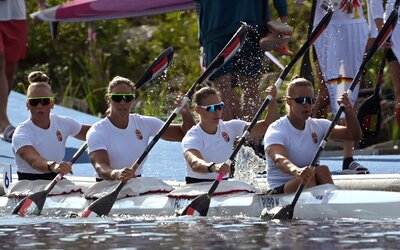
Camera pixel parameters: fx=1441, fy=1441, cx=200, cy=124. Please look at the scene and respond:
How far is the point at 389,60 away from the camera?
38.4ft

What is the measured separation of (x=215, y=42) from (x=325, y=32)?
87 centimetres

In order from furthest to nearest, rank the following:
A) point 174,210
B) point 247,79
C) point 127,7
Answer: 1. point 127,7
2. point 247,79
3. point 174,210

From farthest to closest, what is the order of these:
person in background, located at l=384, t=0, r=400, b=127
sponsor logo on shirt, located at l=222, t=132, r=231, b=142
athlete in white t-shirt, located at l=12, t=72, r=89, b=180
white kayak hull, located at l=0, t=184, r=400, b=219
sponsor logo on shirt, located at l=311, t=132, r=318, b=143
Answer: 1. person in background, located at l=384, t=0, r=400, b=127
2. athlete in white t-shirt, located at l=12, t=72, r=89, b=180
3. sponsor logo on shirt, located at l=222, t=132, r=231, b=142
4. sponsor logo on shirt, located at l=311, t=132, r=318, b=143
5. white kayak hull, located at l=0, t=184, r=400, b=219

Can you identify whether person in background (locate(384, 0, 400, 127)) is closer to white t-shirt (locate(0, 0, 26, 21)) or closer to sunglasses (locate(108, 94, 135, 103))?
sunglasses (locate(108, 94, 135, 103))

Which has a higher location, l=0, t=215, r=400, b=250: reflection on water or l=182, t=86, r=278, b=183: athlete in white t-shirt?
l=182, t=86, r=278, b=183: athlete in white t-shirt

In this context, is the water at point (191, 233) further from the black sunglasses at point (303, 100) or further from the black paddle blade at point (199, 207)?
the black sunglasses at point (303, 100)

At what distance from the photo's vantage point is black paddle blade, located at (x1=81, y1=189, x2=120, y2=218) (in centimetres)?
993

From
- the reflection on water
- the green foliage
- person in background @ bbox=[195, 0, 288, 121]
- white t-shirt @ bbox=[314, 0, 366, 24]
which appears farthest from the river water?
the green foliage

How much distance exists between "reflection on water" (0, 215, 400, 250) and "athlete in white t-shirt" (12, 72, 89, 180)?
3.36 ft

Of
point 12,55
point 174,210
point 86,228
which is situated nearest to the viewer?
point 86,228

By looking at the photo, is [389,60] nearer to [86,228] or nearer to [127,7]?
[86,228]

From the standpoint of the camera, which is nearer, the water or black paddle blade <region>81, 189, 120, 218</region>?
the water

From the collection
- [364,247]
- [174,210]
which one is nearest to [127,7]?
[174,210]

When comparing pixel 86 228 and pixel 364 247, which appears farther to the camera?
pixel 86 228
